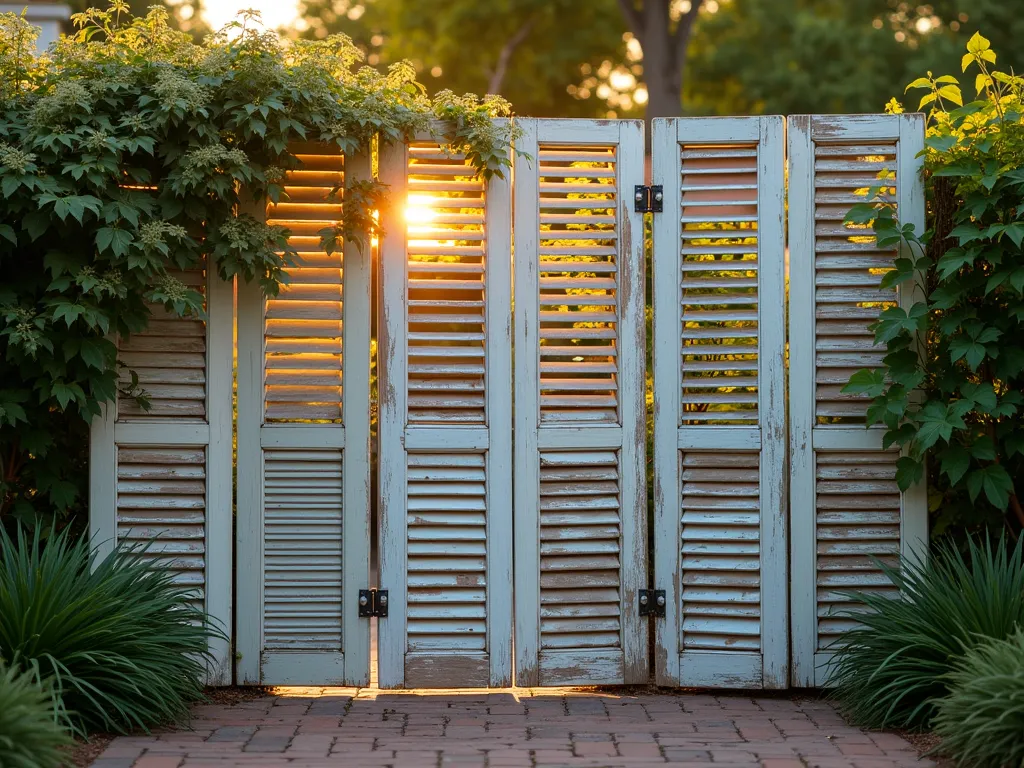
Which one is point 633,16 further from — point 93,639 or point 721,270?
point 93,639

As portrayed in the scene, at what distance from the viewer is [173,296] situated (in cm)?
509

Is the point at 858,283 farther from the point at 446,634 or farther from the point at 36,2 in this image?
the point at 36,2

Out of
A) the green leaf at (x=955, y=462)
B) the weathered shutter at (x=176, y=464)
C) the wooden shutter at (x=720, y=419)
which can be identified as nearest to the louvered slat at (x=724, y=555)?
the wooden shutter at (x=720, y=419)

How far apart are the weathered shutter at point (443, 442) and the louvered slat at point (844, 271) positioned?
149 centimetres

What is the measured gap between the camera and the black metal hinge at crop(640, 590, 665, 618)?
5.50m

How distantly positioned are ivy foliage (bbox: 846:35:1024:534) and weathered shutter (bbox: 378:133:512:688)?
5.56ft

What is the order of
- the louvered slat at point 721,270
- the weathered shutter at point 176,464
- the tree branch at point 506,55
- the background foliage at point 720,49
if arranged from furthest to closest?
the tree branch at point 506,55 < the background foliage at point 720,49 < the louvered slat at point 721,270 < the weathered shutter at point 176,464

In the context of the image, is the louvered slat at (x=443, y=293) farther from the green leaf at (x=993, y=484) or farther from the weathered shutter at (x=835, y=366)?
the green leaf at (x=993, y=484)

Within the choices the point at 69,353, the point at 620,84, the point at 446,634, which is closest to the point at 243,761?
the point at 446,634

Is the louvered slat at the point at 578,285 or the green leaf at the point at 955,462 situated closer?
the green leaf at the point at 955,462

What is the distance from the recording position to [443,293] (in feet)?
18.1

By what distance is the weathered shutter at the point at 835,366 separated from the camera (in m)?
5.47

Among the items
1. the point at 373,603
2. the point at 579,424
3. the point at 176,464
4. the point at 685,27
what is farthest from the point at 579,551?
the point at 685,27

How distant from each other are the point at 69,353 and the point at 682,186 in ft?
9.52
